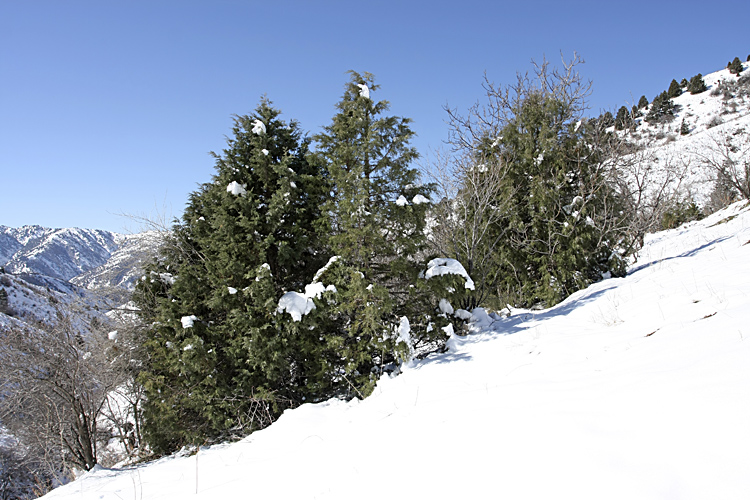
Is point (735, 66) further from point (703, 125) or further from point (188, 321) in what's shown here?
point (188, 321)

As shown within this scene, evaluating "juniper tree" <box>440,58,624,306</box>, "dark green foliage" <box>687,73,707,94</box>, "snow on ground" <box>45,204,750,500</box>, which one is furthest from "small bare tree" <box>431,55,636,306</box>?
"dark green foliage" <box>687,73,707,94</box>

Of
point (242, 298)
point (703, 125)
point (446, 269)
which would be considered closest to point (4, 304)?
point (242, 298)

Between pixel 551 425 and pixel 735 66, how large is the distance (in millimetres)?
102715

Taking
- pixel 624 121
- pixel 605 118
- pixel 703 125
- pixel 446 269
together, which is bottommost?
pixel 446 269

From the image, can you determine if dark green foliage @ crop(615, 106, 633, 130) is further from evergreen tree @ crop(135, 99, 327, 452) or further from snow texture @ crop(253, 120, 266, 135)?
snow texture @ crop(253, 120, 266, 135)

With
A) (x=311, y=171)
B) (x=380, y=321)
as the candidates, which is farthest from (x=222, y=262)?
(x=380, y=321)

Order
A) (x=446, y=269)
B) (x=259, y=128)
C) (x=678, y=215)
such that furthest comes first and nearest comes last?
(x=678, y=215) → (x=259, y=128) → (x=446, y=269)

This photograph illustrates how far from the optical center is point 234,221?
24.5ft

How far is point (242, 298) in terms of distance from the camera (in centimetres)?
732

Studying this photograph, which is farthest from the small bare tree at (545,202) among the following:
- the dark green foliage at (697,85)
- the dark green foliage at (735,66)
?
the dark green foliage at (735,66)

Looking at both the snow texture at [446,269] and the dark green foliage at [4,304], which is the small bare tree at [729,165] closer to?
the snow texture at [446,269]

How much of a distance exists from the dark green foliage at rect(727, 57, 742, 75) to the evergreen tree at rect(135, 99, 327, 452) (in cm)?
9827

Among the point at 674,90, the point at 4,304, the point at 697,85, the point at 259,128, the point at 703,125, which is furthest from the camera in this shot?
the point at 674,90

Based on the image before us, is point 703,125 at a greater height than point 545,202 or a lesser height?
greater
